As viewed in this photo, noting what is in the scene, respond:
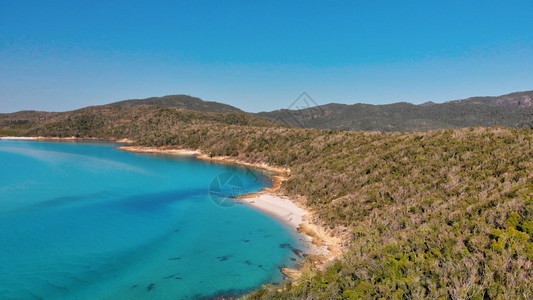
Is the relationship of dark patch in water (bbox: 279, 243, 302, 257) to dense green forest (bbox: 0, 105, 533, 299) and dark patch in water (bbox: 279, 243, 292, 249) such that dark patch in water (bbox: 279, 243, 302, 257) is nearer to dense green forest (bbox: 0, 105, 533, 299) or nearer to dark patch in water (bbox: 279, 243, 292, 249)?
dark patch in water (bbox: 279, 243, 292, 249)

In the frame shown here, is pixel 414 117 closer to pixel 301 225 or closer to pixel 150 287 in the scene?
pixel 301 225

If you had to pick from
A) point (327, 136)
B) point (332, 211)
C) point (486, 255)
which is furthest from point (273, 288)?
point (327, 136)

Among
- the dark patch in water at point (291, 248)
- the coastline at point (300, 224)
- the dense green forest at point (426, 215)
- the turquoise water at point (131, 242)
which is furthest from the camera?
the dark patch in water at point (291, 248)

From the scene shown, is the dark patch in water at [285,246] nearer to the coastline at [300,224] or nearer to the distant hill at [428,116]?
the coastline at [300,224]

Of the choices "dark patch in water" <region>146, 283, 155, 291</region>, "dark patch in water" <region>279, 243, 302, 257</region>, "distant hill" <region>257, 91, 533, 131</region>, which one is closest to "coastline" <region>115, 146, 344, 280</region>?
"dark patch in water" <region>279, 243, 302, 257</region>

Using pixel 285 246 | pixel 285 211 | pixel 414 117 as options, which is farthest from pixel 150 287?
pixel 414 117

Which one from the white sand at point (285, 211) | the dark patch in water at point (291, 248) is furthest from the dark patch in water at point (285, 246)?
the white sand at point (285, 211)
